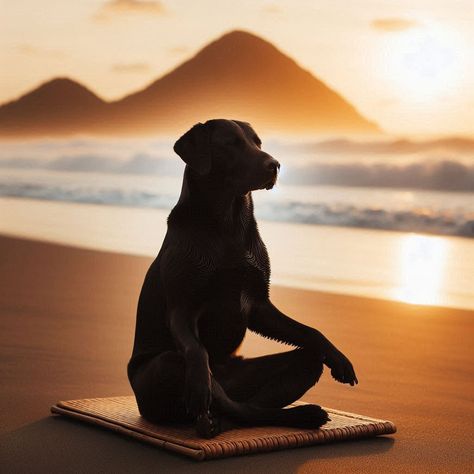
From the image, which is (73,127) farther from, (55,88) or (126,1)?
(126,1)

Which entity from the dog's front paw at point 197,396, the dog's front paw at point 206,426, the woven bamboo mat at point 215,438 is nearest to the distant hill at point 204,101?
the woven bamboo mat at point 215,438

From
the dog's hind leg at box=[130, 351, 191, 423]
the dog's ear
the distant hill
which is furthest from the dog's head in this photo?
the distant hill

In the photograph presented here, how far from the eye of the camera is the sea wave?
18.9 meters

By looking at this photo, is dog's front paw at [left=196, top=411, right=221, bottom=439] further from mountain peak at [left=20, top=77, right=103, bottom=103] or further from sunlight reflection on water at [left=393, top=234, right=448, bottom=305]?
mountain peak at [left=20, top=77, right=103, bottom=103]

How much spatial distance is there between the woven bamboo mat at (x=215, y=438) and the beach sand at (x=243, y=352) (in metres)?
0.04

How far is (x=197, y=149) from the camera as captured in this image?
14.2ft

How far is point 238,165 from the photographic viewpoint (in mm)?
4301

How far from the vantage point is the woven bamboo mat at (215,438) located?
4.06 meters

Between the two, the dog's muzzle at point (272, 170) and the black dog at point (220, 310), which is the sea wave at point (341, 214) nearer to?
the black dog at point (220, 310)

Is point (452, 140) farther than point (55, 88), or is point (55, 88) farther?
point (55, 88)

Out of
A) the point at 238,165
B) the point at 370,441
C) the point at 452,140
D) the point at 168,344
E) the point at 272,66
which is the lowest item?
the point at 370,441

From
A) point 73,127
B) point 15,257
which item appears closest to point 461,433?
point 15,257

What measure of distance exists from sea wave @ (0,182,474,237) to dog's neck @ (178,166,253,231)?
1428 centimetres

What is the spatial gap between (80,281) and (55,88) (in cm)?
1884
